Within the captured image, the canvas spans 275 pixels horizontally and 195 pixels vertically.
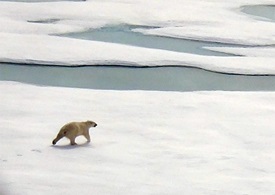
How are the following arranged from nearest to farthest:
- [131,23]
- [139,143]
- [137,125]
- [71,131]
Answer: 1. [71,131]
2. [139,143]
3. [137,125]
4. [131,23]

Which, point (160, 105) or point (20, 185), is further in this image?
point (160, 105)

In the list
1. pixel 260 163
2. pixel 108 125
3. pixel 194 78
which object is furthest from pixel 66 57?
pixel 260 163

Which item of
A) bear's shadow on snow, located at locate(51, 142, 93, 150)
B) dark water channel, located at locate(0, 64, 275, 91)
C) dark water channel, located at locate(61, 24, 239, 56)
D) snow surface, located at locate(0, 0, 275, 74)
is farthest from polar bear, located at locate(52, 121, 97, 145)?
dark water channel, located at locate(61, 24, 239, 56)

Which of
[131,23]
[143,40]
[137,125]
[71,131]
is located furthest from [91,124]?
[131,23]

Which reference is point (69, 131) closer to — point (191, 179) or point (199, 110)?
point (191, 179)

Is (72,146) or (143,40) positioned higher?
(143,40)

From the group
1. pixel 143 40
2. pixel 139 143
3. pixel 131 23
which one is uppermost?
pixel 131 23

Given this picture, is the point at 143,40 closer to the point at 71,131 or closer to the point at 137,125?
the point at 137,125
